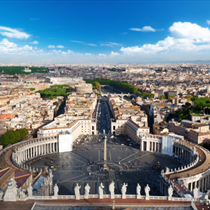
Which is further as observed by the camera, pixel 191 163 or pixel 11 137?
pixel 11 137

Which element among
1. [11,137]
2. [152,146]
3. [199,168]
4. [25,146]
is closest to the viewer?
[199,168]

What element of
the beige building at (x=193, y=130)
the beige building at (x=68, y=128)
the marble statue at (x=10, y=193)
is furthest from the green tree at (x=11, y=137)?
the beige building at (x=193, y=130)

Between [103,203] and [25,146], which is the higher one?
[103,203]

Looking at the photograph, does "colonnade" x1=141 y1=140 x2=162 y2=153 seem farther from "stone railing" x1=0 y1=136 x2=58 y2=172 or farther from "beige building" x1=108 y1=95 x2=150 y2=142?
"stone railing" x1=0 y1=136 x2=58 y2=172

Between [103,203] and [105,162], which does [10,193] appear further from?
[105,162]

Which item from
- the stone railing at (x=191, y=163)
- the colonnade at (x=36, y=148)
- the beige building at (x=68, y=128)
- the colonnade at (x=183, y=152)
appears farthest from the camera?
the beige building at (x=68, y=128)

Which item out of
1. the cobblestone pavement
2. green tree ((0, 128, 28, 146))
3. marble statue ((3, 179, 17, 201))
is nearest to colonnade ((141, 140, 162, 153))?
the cobblestone pavement

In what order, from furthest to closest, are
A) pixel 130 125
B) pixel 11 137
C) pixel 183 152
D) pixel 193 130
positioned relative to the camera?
pixel 130 125
pixel 193 130
pixel 11 137
pixel 183 152

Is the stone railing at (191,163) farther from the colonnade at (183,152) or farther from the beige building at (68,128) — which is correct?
the beige building at (68,128)

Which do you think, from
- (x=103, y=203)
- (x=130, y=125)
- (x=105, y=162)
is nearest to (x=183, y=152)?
(x=105, y=162)
